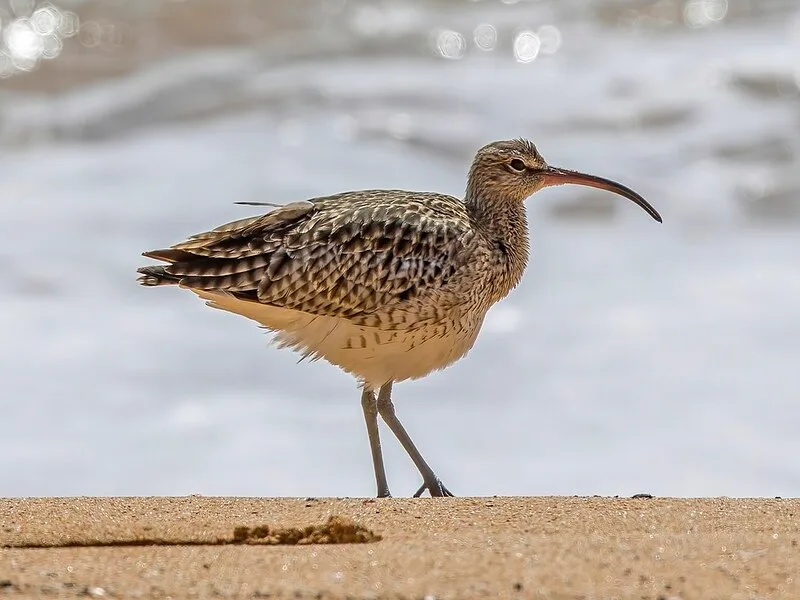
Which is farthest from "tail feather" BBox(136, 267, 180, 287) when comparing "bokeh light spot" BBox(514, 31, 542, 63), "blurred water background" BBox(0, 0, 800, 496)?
A: "bokeh light spot" BBox(514, 31, 542, 63)

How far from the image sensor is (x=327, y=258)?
741cm

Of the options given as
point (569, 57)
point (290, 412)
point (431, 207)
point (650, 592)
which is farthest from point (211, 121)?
point (650, 592)

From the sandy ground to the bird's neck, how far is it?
6.98 ft

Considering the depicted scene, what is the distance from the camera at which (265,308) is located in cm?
752

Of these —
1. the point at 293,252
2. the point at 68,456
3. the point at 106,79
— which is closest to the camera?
the point at 293,252

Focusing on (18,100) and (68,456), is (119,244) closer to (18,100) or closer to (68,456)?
(68,456)

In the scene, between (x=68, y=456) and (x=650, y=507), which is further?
(x=68, y=456)

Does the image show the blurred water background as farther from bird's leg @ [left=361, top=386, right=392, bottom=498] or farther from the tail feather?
the tail feather

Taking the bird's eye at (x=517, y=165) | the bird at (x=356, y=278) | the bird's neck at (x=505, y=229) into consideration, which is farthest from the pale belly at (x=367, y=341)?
the bird's eye at (x=517, y=165)

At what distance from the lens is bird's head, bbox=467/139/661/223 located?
8328 millimetres

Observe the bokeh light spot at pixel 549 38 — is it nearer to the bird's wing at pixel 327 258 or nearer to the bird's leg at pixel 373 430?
the bird's leg at pixel 373 430

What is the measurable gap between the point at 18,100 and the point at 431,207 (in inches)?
468

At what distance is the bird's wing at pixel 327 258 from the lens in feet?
24.1

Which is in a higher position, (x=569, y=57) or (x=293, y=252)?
(x=569, y=57)
